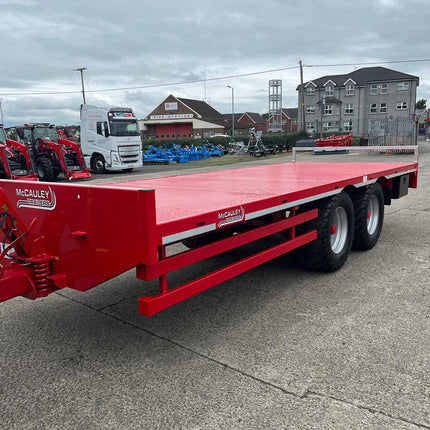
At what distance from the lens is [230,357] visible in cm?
318

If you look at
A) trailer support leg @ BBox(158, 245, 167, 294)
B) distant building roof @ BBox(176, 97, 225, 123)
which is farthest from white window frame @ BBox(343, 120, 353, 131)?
trailer support leg @ BBox(158, 245, 167, 294)

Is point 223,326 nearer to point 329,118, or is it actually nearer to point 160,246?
point 160,246

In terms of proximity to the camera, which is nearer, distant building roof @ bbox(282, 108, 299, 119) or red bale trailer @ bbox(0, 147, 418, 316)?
red bale trailer @ bbox(0, 147, 418, 316)

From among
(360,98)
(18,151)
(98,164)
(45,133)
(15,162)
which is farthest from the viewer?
(360,98)

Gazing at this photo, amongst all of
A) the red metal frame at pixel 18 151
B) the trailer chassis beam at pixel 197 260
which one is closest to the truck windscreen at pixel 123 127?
the red metal frame at pixel 18 151

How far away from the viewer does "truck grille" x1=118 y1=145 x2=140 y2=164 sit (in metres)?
21.6

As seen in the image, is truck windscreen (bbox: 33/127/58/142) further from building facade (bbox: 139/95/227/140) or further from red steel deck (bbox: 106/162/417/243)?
building facade (bbox: 139/95/227/140)

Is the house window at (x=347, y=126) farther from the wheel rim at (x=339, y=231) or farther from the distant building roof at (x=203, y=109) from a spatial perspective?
the wheel rim at (x=339, y=231)

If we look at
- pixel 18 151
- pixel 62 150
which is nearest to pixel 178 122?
pixel 62 150

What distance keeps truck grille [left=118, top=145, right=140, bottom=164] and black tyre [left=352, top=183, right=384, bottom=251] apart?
17.2 m

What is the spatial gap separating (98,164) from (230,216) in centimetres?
2033

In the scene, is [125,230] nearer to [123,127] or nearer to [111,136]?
[111,136]

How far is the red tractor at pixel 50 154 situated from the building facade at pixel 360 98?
44.5 meters

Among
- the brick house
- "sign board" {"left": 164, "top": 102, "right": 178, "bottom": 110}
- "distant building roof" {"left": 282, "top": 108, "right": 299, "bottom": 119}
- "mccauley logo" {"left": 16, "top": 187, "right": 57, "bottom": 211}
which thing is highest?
"sign board" {"left": 164, "top": 102, "right": 178, "bottom": 110}
